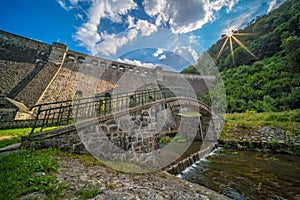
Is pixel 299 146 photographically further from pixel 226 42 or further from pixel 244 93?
pixel 226 42

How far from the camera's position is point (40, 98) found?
12.3 m

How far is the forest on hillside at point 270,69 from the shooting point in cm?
1484

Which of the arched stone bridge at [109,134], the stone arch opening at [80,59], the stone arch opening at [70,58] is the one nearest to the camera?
the arched stone bridge at [109,134]

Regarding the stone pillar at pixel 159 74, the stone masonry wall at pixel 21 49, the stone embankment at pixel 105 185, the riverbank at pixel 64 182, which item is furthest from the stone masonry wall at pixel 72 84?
the stone embankment at pixel 105 185

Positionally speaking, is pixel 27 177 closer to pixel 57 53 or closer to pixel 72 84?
pixel 72 84

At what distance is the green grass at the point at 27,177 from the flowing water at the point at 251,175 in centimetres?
461

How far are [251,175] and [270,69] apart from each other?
21404mm

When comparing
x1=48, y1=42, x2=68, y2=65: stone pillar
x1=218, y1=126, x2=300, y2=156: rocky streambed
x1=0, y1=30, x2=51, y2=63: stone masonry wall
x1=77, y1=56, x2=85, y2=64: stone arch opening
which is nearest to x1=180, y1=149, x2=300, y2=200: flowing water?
x1=218, y1=126, x2=300, y2=156: rocky streambed

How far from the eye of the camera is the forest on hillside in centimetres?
1484

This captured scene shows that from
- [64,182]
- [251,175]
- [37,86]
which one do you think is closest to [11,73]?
[37,86]

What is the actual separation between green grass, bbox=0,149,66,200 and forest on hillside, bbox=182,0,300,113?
17.9 metres

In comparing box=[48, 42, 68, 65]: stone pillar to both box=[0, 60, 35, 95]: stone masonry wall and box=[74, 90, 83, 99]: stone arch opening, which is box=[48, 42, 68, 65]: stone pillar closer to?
box=[0, 60, 35, 95]: stone masonry wall

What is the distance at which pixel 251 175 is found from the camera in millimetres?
5434

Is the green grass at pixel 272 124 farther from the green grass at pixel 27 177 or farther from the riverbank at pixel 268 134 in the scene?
the green grass at pixel 27 177
